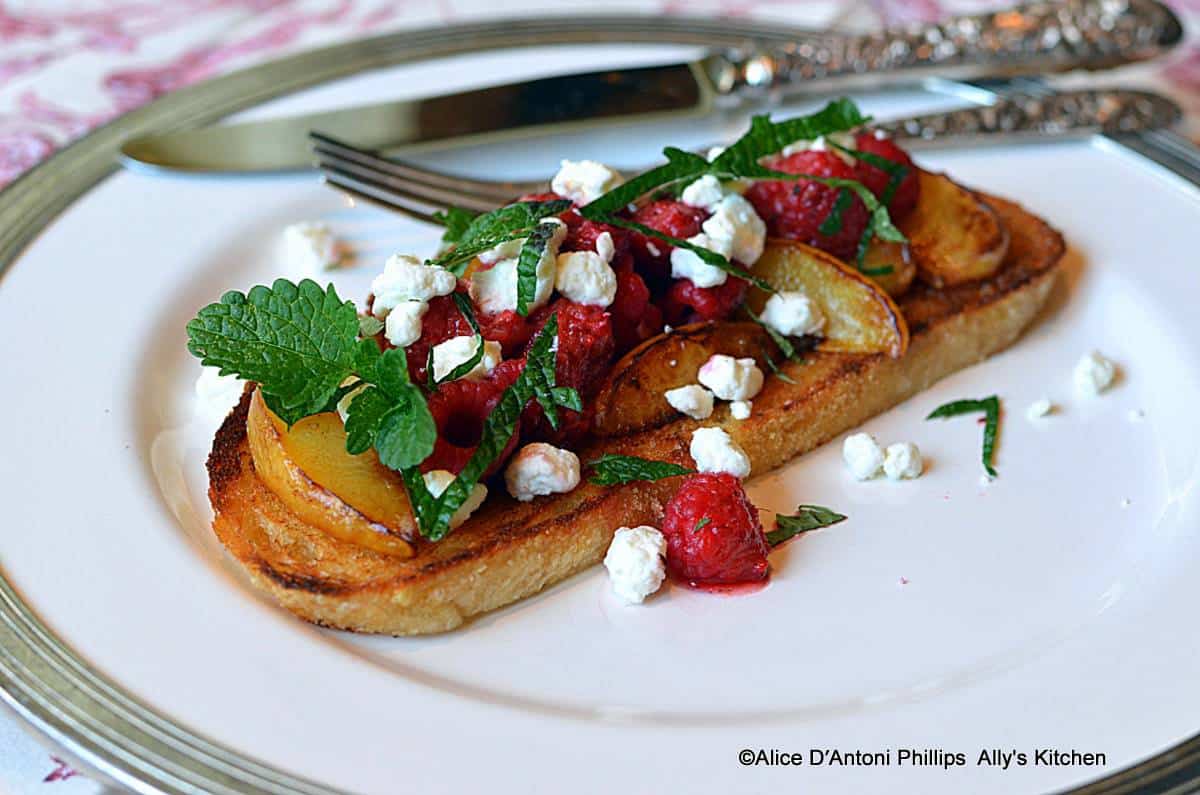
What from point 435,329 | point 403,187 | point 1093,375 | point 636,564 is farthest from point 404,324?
point 1093,375

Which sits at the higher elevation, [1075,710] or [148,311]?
[148,311]

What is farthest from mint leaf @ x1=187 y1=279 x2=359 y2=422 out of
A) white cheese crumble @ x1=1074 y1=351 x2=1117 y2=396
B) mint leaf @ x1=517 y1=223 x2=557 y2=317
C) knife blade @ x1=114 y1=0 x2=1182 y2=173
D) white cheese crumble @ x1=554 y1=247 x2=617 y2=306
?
white cheese crumble @ x1=1074 y1=351 x2=1117 y2=396

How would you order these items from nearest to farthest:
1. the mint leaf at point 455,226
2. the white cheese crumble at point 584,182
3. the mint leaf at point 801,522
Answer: the mint leaf at point 801,522
the white cheese crumble at point 584,182
the mint leaf at point 455,226

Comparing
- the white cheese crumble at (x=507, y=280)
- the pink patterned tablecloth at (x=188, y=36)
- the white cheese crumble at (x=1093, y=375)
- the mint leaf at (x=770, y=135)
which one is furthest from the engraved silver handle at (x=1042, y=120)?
the white cheese crumble at (x=507, y=280)

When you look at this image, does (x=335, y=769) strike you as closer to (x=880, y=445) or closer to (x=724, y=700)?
(x=724, y=700)

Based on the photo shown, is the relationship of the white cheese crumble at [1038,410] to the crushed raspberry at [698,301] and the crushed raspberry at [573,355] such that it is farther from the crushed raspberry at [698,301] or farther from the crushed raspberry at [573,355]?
the crushed raspberry at [573,355]

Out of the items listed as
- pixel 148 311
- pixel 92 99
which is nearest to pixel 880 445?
Result: pixel 148 311

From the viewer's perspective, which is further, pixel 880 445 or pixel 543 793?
pixel 880 445
